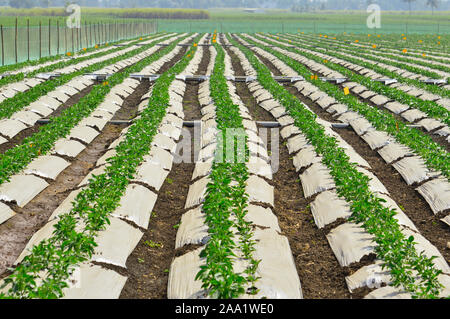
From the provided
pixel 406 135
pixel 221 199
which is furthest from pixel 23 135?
pixel 406 135

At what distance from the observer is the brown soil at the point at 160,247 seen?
234 inches

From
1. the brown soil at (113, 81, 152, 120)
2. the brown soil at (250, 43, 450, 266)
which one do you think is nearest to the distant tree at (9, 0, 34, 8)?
the brown soil at (113, 81, 152, 120)

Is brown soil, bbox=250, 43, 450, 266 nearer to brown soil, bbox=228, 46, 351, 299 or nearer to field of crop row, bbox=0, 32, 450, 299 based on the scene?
field of crop row, bbox=0, 32, 450, 299

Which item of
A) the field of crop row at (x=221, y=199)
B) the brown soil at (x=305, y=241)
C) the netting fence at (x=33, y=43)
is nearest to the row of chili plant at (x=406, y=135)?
the field of crop row at (x=221, y=199)

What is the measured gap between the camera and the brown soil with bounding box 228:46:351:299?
237 inches

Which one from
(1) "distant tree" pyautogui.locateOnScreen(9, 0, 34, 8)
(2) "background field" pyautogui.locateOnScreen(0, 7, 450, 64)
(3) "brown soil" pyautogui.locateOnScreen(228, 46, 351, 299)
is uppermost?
(1) "distant tree" pyautogui.locateOnScreen(9, 0, 34, 8)

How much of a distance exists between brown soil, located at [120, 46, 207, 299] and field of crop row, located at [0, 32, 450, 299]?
0.03 metres

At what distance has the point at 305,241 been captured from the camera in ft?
23.7

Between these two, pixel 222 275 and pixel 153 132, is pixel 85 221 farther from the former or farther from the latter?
pixel 153 132

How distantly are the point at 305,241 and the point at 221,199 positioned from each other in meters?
1.38

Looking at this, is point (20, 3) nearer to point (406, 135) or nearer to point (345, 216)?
point (406, 135)

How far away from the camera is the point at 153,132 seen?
36.5 feet

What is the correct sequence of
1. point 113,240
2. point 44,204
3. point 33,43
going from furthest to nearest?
point 33,43, point 44,204, point 113,240

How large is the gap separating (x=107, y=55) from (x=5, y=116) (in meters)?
16.7
